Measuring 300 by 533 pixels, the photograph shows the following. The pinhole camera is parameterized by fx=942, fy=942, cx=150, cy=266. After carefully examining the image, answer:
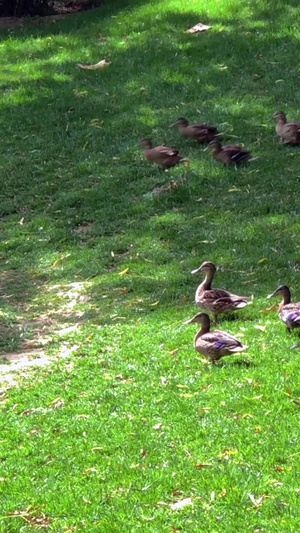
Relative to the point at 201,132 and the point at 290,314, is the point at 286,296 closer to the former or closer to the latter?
the point at 290,314

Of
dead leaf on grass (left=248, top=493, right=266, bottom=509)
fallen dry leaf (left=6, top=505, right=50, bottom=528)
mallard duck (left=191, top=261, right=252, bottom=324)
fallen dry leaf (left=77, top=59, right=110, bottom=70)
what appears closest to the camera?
dead leaf on grass (left=248, top=493, right=266, bottom=509)

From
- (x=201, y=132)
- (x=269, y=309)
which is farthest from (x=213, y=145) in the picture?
(x=269, y=309)

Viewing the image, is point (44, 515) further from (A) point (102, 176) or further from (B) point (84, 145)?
(B) point (84, 145)

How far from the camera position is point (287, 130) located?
1490 centimetres

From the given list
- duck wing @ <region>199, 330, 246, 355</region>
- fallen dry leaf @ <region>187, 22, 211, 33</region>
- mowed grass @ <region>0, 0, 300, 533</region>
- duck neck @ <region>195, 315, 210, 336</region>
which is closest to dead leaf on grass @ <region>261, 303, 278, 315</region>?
mowed grass @ <region>0, 0, 300, 533</region>

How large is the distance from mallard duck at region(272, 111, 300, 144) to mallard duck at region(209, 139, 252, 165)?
75cm

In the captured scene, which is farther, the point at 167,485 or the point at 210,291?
the point at 210,291

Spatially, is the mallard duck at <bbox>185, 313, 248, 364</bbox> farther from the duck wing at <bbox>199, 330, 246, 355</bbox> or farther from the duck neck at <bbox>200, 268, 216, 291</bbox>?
the duck neck at <bbox>200, 268, 216, 291</bbox>

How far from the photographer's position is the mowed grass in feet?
22.1

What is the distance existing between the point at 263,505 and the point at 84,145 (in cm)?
1152

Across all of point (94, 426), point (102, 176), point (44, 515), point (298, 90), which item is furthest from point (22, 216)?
point (44, 515)

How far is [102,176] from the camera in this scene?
15.6m

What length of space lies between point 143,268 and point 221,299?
9.39 ft

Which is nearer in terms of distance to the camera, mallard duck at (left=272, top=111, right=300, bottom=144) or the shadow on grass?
the shadow on grass
